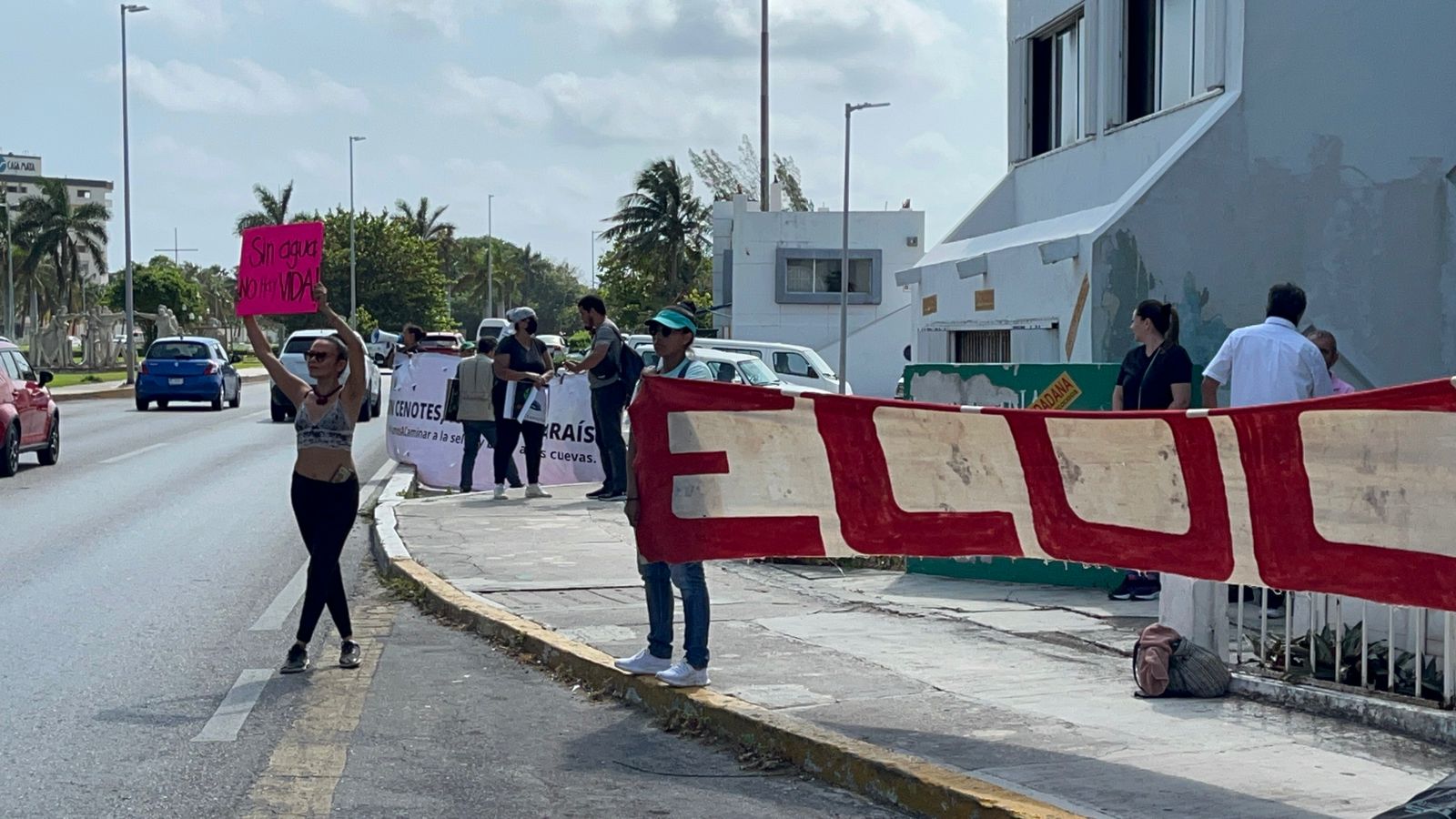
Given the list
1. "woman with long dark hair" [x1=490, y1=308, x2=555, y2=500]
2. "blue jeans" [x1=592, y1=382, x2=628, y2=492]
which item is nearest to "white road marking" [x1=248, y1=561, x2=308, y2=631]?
"blue jeans" [x1=592, y1=382, x2=628, y2=492]

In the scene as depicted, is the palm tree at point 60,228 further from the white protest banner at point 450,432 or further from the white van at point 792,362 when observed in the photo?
the white protest banner at point 450,432

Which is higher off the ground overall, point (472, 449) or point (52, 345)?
point (52, 345)

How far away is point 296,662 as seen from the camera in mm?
8031

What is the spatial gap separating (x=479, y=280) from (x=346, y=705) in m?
118

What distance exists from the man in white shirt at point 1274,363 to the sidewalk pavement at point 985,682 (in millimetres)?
1396

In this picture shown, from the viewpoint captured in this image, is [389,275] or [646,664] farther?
[389,275]

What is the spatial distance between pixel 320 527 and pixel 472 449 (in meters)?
8.70

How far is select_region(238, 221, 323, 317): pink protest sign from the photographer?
8.91 metres

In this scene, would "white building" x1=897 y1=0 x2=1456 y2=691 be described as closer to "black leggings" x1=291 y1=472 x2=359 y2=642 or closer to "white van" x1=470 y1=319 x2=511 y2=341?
"white van" x1=470 y1=319 x2=511 y2=341

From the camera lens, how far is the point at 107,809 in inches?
220

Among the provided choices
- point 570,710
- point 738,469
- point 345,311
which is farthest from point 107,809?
point 345,311

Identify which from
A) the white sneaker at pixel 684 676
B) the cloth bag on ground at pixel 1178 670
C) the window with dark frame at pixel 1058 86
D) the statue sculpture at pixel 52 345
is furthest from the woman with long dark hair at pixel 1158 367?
the statue sculpture at pixel 52 345

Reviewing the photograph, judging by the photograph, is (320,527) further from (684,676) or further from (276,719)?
(684,676)

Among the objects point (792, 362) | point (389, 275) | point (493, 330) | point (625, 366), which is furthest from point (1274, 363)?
point (389, 275)
